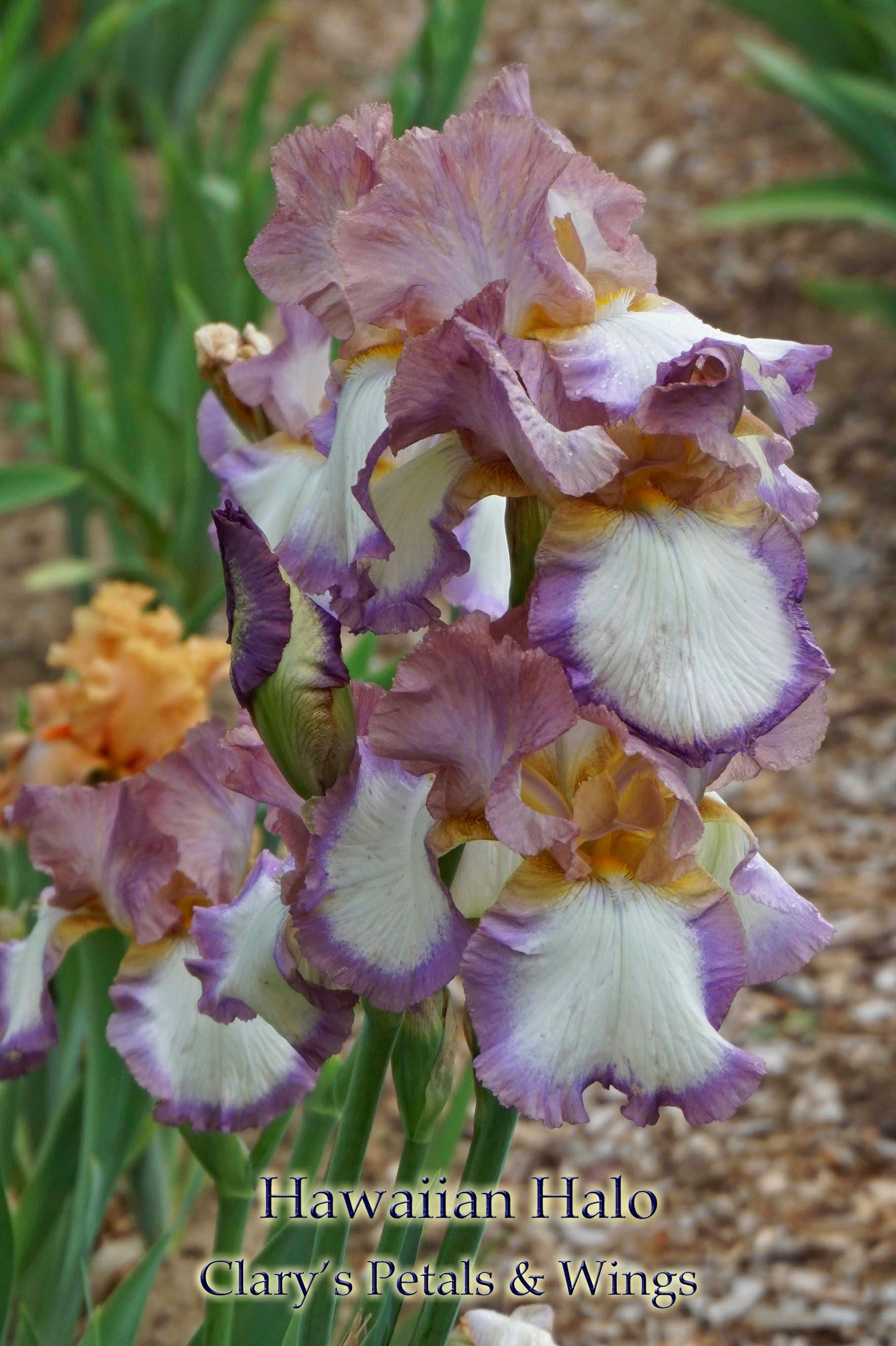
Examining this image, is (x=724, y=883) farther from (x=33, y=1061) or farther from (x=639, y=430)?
(x=33, y=1061)

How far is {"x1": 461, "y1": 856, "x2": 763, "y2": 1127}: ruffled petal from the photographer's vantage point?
1.78ft

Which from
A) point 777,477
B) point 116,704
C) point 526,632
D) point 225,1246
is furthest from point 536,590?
point 116,704

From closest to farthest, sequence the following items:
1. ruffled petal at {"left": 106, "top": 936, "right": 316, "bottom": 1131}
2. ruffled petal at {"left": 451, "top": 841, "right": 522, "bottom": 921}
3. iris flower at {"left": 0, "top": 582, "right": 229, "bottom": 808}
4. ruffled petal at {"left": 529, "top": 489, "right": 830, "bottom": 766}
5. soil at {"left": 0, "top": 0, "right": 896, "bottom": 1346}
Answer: ruffled petal at {"left": 529, "top": 489, "right": 830, "bottom": 766} < ruffled petal at {"left": 451, "top": 841, "right": 522, "bottom": 921} < ruffled petal at {"left": 106, "top": 936, "right": 316, "bottom": 1131} < iris flower at {"left": 0, "top": 582, "right": 229, "bottom": 808} < soil at {"left": 0, "top": 0, "right": 896, "bottom": 1346}

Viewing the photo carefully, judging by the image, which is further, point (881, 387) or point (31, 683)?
point (881, 387)

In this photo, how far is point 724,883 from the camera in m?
0.66

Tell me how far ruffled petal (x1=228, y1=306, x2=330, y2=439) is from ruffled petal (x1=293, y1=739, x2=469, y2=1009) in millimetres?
244

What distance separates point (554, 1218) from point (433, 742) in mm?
930

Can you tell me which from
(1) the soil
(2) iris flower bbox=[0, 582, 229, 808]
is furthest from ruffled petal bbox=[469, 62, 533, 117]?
(1) the soil

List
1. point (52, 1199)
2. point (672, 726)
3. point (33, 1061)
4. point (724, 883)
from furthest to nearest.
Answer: point (52, 1199), point (33, 1061), point (724, 883), point (672, 726)

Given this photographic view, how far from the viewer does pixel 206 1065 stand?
0.76 metres

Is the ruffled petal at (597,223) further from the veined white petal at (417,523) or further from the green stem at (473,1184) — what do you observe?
the green stem at (473,1184)

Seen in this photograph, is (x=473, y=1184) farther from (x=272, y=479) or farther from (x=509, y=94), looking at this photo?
(x=509, y=94)

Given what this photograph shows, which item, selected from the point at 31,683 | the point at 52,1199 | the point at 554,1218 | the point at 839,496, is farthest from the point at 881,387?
the point at 52,1199

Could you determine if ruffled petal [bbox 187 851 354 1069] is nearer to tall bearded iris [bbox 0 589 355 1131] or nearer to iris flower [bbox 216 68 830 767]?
tall bearded iris [bbox 0 589 355 1131]
